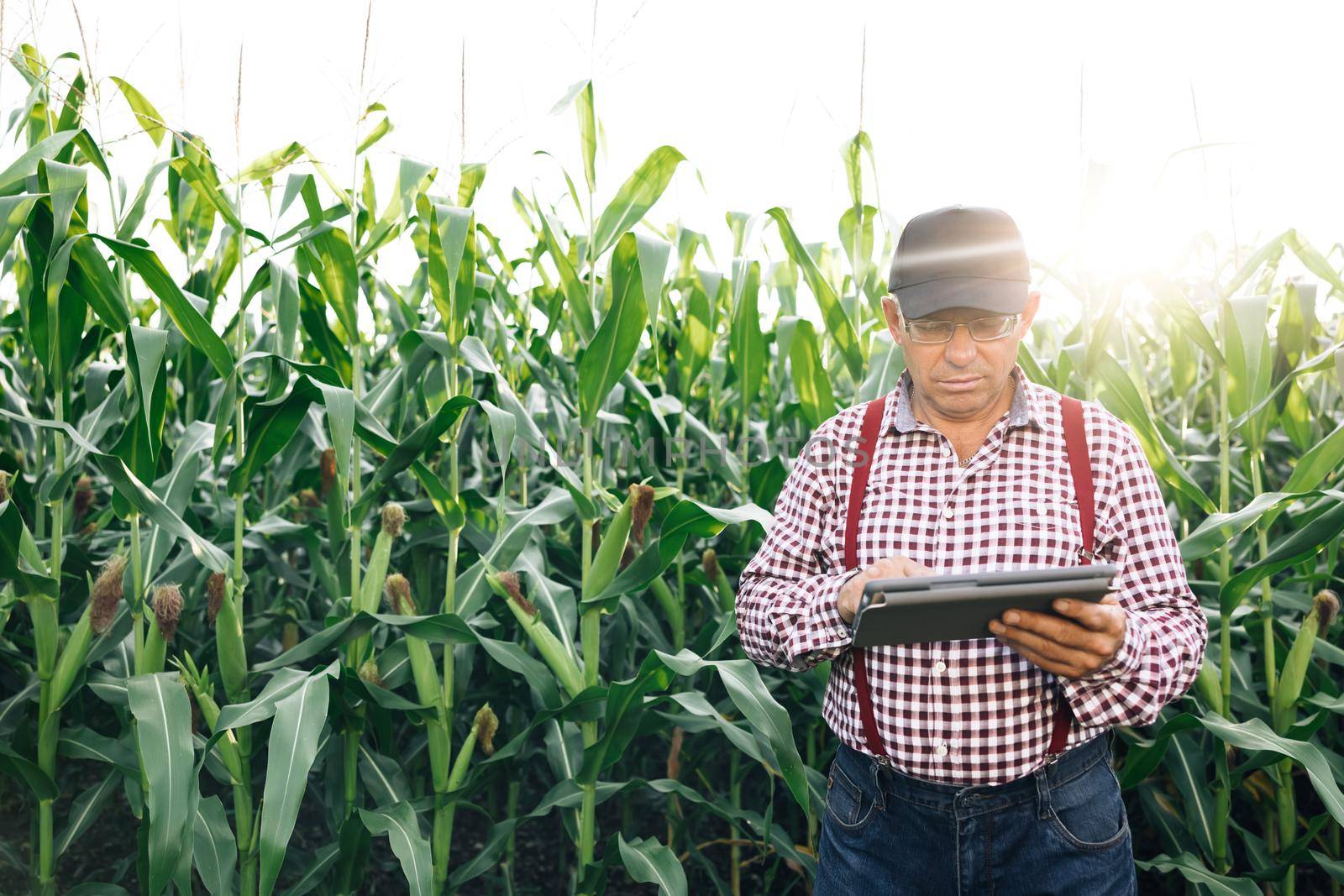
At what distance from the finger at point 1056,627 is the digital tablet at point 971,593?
0.01 meters

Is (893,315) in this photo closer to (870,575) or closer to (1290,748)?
(870,575)

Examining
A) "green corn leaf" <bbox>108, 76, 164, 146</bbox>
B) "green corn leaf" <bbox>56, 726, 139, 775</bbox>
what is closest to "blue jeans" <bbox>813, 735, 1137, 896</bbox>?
"green corn leaf" <bbox>56, 726, 139, 775</bbox>

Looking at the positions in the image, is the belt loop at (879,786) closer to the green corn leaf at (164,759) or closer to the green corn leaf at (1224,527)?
the green corn leaf at (1224,527)

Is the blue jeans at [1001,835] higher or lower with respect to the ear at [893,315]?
lower

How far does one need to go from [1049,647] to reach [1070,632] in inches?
1.6

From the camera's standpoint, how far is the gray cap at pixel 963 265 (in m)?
1.40

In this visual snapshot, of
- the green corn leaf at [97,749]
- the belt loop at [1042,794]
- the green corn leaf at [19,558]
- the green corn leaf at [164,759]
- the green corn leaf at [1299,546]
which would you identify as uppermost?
the green corn leaf at [19,558]

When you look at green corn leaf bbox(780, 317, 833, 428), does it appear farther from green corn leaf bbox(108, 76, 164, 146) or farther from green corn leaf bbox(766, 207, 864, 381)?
green corn leaf bbox(108, 76, 164, 146)

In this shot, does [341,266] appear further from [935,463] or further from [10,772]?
[935,463]

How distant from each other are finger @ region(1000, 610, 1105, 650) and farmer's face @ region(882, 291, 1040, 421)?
392mm

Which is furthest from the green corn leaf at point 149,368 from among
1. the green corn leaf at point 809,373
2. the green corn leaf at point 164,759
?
the green corn leaf at point 809,373

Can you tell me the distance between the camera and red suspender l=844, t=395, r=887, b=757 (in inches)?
59.2

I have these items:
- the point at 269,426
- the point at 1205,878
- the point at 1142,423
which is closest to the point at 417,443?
the point at 269,426

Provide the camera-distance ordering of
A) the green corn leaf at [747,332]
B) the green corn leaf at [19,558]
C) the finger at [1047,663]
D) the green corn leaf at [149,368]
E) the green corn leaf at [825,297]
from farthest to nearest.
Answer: the green corn leaf at [747,332] → the green corn leaf at [825,297] → the green corn leaf at [19,558] → the green corn leaf at [149,368] → the finger at [1047,663]
